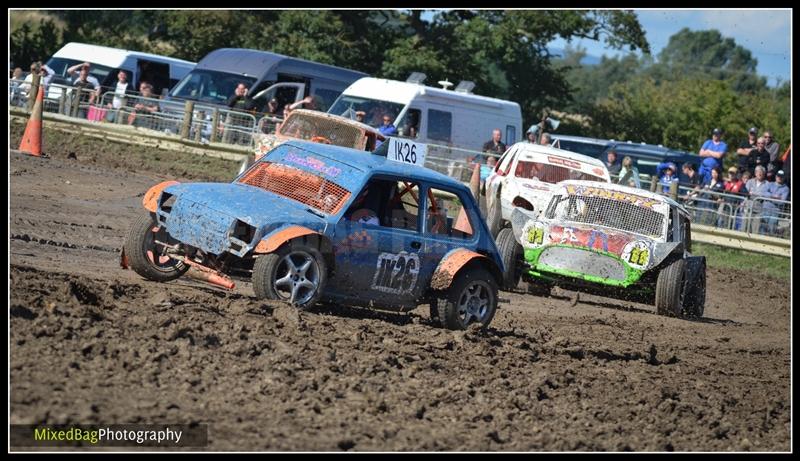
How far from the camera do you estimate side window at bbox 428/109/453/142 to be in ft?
86.9

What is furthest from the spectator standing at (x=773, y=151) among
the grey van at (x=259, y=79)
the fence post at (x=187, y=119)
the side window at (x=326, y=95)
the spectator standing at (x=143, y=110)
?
the spectator standing at (x=143, y=110)

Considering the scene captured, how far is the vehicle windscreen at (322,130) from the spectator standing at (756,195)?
8.37 meters

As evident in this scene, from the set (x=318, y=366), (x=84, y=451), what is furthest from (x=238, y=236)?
(x=84, y=451)

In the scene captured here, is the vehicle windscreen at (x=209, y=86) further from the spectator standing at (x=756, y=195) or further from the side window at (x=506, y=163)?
the spectator standing at (x=756, y=195)

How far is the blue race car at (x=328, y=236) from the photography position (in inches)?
387

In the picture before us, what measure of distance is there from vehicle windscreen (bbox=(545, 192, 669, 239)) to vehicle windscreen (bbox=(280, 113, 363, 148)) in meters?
4.68

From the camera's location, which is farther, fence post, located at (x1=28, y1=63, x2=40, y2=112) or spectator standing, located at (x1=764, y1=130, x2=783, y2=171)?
fence post, located at (x1=28, y1=63, x2=40, y2=112)

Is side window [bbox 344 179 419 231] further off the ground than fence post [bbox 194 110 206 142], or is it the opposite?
Result: fence post [bbox 194 110 206 142]

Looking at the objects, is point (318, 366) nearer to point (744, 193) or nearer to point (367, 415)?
point (367, 415)

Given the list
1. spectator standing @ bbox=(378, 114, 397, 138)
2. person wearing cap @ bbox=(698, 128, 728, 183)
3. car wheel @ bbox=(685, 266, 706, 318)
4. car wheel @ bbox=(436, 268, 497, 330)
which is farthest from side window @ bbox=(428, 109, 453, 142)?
car wheel @ bbox=(436, 268, 497, 330)

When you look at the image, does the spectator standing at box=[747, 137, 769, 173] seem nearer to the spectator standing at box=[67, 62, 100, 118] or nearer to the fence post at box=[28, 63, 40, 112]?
the spectator standing at box=[67, 62, 100, 118]

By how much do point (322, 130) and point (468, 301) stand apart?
9170 millimetres

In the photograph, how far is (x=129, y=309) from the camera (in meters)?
8.89

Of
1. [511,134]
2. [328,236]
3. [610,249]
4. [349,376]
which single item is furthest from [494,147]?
[349,376]
